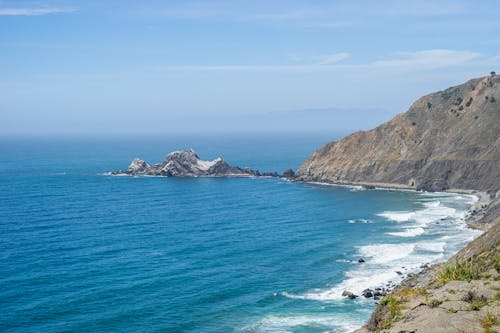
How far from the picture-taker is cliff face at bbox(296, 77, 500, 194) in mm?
140500

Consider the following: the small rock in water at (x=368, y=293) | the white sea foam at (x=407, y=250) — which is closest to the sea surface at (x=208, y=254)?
the white sea foam at (x=407, y=250)

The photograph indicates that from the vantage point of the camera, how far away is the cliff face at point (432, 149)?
461ft

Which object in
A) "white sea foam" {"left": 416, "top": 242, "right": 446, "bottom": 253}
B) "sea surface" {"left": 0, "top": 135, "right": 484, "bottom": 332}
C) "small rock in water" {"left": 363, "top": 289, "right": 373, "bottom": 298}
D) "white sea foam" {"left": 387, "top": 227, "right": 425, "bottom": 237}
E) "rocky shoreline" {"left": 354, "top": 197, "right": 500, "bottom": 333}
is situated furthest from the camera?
"white sea foam" {"left": 387, "top": 227, "right": 425, "bottom": 237}

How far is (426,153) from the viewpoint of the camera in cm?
15350

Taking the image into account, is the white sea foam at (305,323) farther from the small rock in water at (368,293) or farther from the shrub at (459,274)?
the shrub at (459,274)

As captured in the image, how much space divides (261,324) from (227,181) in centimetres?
11499

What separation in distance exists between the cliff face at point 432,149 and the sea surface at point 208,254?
9025 millimetres

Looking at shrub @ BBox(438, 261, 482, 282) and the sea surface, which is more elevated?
shrub @ BBox(438, 261, 482, 282)

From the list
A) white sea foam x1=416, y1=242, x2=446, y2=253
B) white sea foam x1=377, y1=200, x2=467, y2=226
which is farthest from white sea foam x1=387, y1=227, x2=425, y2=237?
white sea foam x1=416, y1=242, x2=446, y2=253

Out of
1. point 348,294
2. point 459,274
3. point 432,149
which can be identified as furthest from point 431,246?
point 432,149

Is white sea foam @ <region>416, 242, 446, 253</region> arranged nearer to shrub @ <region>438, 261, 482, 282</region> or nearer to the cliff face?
shrub @ <region>438, 261, 482, 282</region>

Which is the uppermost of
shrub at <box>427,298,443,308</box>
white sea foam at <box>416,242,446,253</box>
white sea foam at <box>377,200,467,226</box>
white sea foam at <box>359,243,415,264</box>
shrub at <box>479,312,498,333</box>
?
shrub at <box>479,312,498,333</box>

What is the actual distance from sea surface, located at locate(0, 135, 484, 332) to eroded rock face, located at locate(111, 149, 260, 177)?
130 ft

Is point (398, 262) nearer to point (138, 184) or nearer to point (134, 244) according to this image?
point (134, 244)
